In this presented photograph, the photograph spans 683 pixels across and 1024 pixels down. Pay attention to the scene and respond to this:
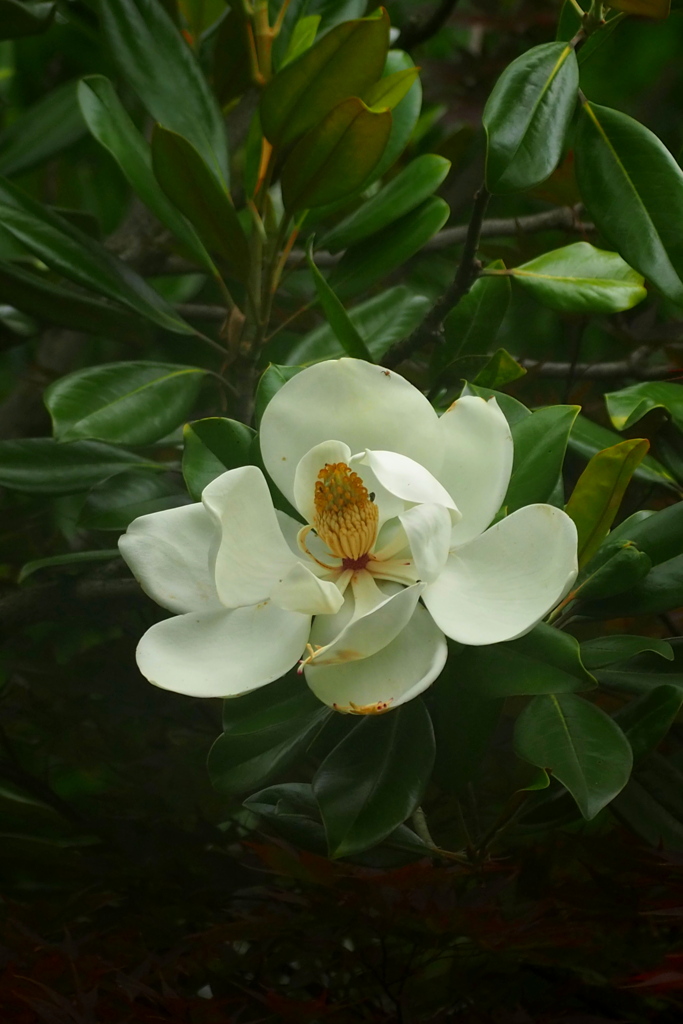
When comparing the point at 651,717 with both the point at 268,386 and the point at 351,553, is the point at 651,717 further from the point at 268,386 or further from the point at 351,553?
the point at 268,386

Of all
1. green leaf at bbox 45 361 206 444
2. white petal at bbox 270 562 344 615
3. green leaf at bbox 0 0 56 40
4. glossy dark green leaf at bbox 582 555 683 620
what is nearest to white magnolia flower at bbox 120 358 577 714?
white petal at bbox 270 562 344 615

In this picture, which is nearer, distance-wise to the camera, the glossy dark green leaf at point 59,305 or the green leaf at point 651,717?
the green leaf at point 651,717

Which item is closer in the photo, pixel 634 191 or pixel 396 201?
pixel 634 191

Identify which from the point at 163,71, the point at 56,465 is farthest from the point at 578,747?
the point at 163,71

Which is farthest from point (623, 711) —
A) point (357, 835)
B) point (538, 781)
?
point (357, 835)

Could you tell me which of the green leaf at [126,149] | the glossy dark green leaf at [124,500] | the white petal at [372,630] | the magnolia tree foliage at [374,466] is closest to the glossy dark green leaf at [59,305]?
the magnolia tree foliage at [374,466]

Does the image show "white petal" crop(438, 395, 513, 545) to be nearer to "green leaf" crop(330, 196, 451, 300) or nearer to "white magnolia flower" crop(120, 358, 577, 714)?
"white magnolia flower" crop(120, 358, 577, 714)

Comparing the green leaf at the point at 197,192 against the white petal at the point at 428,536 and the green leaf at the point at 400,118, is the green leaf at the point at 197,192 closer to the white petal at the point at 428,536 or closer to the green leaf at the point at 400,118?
the green leaf at the point at 400,118
